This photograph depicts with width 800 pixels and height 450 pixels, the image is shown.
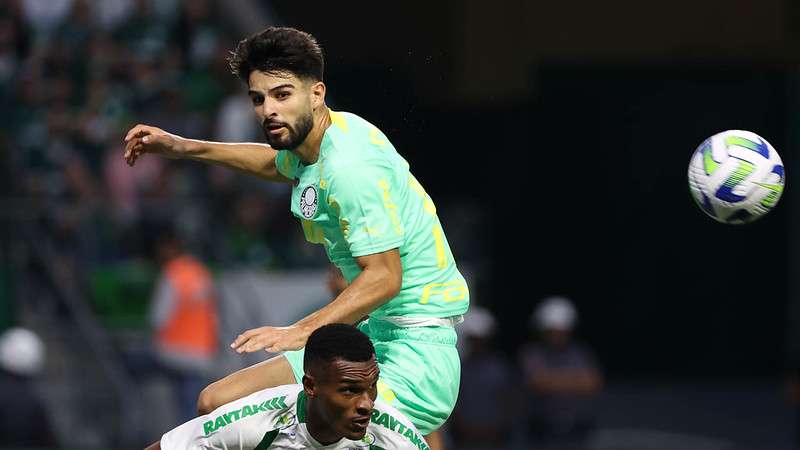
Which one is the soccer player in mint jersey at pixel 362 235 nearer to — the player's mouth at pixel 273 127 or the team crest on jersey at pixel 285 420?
the player's mouth at pixel 273 127

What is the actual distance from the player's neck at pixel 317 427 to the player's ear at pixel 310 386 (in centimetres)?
3

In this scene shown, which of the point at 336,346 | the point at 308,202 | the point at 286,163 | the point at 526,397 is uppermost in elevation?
the point at 286,163

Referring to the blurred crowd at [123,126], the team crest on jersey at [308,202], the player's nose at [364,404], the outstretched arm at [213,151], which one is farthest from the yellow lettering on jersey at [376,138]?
the blurred crowd at [123,126]

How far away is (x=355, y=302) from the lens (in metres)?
5.38

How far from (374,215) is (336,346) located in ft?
1.81

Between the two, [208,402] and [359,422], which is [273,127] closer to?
[208,402]

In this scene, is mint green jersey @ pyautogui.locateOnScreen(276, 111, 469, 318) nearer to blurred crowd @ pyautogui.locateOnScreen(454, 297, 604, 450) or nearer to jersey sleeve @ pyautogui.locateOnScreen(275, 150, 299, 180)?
jersey sleeve @ pyautogui.locateOnScreen(275, 150, 299, 180)

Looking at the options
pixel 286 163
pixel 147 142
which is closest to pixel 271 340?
pixel 286 163

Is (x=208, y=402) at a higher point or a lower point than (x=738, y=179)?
lower

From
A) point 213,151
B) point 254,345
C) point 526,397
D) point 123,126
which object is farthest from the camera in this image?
point 123,126

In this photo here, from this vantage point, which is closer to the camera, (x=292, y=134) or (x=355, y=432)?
(x=355, y=432)

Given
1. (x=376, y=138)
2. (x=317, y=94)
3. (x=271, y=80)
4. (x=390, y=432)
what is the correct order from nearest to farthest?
(x=390, y=432) < (x=271, y=80) < (x=317, y=94) < (x=376, y=138)

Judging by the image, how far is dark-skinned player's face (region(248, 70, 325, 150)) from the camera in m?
5.54

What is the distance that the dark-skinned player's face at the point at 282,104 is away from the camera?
554 centimetres
